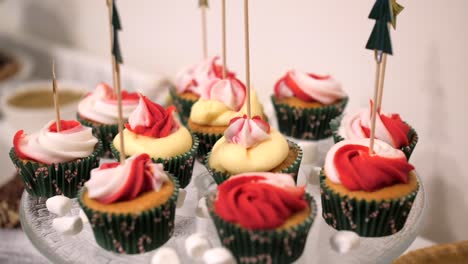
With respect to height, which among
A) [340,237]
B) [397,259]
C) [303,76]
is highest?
[303,76]

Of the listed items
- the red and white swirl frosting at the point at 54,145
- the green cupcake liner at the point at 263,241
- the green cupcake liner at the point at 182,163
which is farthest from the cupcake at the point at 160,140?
the green cupcake liner at the point at 263,241

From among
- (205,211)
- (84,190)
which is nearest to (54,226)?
(84,190)

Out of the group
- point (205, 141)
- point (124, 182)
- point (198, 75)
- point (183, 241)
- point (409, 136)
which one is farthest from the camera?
point (198, 75)

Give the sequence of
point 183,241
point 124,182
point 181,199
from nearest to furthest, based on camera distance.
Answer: point 124,182, point 183,241, point 181,199


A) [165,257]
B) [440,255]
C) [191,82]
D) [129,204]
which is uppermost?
[191,82]

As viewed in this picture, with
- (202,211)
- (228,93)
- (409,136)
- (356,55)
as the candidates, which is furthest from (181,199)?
(356,55)

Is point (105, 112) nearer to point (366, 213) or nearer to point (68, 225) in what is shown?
point (68, 225)

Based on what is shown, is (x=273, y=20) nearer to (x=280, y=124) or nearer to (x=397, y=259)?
(x=280, y=124)
